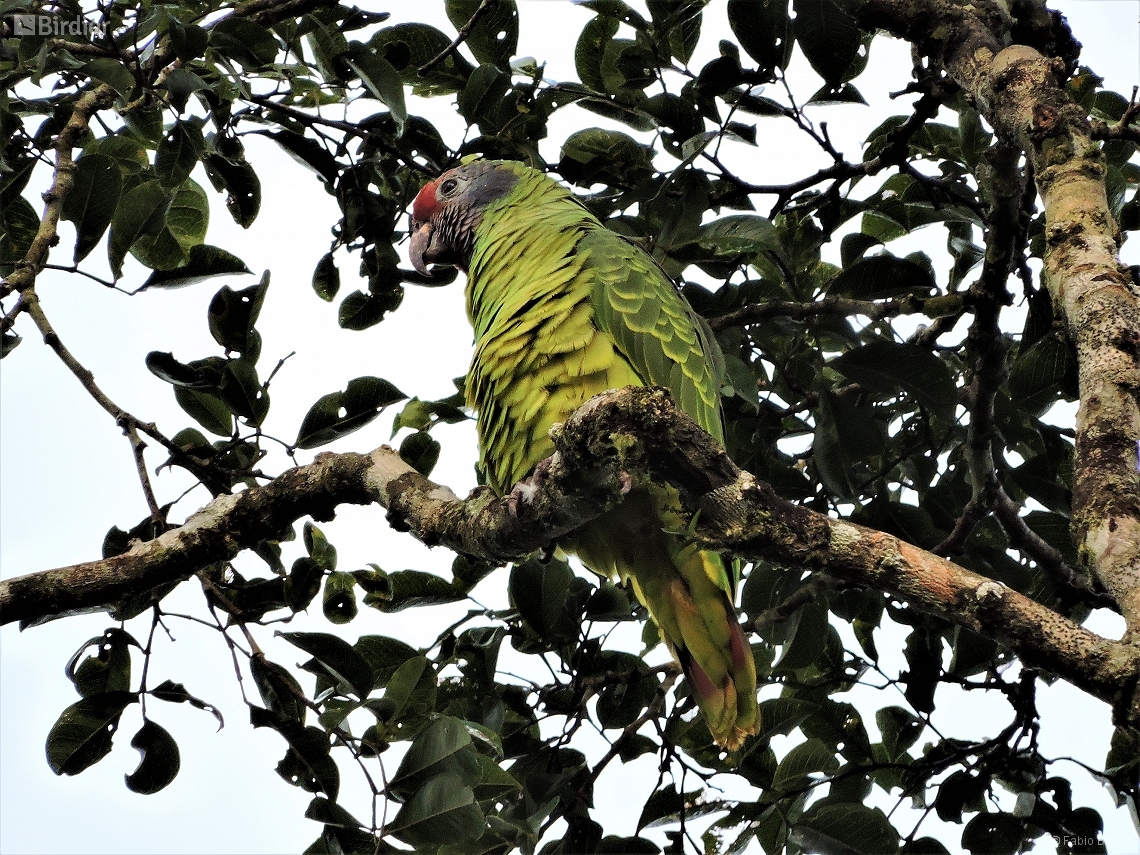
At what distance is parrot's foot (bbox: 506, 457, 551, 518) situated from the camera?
1.58 metres

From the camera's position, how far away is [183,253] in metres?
2.42

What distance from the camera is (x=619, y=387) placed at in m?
1.94

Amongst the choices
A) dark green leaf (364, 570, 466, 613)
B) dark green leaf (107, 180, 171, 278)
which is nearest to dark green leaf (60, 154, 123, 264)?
dark green leaf (107, 180, 171, 278)

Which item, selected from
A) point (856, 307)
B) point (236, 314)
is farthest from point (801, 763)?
point (236, 314)

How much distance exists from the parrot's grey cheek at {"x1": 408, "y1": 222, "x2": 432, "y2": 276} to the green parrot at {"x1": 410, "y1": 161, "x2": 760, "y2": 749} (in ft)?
1.77

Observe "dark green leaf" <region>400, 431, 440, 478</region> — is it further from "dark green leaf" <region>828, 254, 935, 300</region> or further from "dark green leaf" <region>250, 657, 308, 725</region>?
"dark green leaf" <region>828, 254, 935, 300</region>

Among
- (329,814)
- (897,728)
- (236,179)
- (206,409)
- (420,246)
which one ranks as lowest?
(329,814)

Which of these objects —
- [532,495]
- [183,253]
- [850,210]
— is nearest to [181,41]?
[183,253]

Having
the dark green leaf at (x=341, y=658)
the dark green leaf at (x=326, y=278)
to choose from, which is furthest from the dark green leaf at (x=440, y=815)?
the dark green leaf at (x=326, y=278)

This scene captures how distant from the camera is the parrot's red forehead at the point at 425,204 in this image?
108 inches

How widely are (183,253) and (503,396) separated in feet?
3.11

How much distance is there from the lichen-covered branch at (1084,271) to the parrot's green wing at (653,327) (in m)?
0.72

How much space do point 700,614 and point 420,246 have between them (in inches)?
53.3

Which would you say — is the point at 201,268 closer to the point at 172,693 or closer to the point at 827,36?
the point at 172,693
